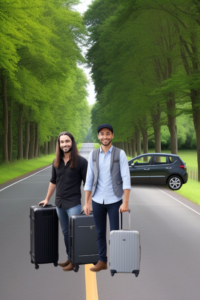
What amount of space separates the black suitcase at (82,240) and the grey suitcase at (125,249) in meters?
0.52

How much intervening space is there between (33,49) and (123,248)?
1022 inches

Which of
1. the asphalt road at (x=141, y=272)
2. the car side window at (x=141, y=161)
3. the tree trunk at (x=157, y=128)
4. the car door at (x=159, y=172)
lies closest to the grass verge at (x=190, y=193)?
the car door at (x=159, y=172)

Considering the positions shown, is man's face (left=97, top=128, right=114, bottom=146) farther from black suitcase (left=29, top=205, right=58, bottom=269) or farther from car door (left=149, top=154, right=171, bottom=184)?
car door (left=149, top=154, right=171, bottom=184)

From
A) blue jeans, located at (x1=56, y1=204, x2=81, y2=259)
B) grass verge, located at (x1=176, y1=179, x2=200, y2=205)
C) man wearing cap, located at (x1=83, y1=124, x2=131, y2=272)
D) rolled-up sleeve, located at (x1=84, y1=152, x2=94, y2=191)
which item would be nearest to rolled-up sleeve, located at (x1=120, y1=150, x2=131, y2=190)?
man wearing cap, located at (x1=83, y1=124, x2=131, y2=272)

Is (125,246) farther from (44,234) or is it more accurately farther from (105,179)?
(44,234)

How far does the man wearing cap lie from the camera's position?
6.39 m

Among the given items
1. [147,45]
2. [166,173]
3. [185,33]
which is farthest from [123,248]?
[147,45]

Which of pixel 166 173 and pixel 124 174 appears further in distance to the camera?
pixel 166 173

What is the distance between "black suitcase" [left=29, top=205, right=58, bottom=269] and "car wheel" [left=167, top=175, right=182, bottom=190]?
15.5 meters

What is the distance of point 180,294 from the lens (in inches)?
232

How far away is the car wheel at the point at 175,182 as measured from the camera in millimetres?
21875

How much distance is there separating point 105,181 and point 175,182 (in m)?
15.9

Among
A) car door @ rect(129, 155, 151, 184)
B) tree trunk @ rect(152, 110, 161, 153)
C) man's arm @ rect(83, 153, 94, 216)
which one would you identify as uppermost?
tree trunk @ rect(152, 110, 161, 153)

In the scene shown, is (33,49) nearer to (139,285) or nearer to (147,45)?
(147,45)
